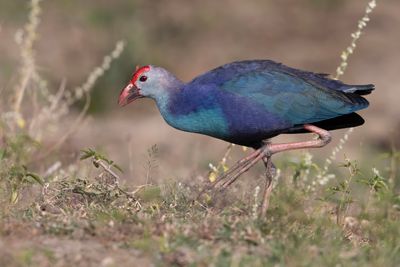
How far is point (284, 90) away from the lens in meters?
6.73

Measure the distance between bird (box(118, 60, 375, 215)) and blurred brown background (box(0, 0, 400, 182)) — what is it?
565 cm

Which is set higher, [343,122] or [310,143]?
[343,122]

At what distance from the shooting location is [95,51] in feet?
45.7

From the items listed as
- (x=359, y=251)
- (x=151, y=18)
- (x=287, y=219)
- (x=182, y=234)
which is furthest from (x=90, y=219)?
(x=151, y=18)

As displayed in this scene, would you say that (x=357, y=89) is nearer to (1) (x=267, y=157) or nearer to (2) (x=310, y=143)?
(2) (x=310, y=143)

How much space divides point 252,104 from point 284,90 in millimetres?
260

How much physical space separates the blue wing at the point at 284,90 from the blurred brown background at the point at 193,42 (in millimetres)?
5720

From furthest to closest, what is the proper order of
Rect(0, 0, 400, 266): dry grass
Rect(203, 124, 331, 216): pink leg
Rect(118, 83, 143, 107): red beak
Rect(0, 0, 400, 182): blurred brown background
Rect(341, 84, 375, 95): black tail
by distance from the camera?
1. Rect(0, 0, 400, 182): blurred brown background
2. Rect(118, 83, 143, 107): red beak
3. Rect(341, 84, 375, 95): black tail
4. Rect(203, 124, 331, 216): pink leg
5. Rect(0, 0, 400, 266): dry grass

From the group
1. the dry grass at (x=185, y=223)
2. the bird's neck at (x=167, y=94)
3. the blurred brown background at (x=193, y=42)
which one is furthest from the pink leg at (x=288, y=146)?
the blurred brown background at (x=193, y=42)

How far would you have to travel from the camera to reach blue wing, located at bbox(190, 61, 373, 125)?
262 inches

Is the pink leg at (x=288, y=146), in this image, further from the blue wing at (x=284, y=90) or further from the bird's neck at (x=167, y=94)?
the bird's neck at (x=167, y=94)

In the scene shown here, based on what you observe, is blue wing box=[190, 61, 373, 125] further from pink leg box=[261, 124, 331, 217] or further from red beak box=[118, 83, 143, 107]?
red beak box=[118, 83, 143, 107]

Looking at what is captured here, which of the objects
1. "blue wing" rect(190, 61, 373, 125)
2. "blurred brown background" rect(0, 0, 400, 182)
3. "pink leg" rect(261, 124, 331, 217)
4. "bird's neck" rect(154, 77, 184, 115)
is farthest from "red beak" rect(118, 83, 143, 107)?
"blurred brown background" rect(0, 0, 400, 182)

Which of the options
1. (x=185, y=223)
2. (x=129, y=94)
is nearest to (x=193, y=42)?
(x=129, y=94)
